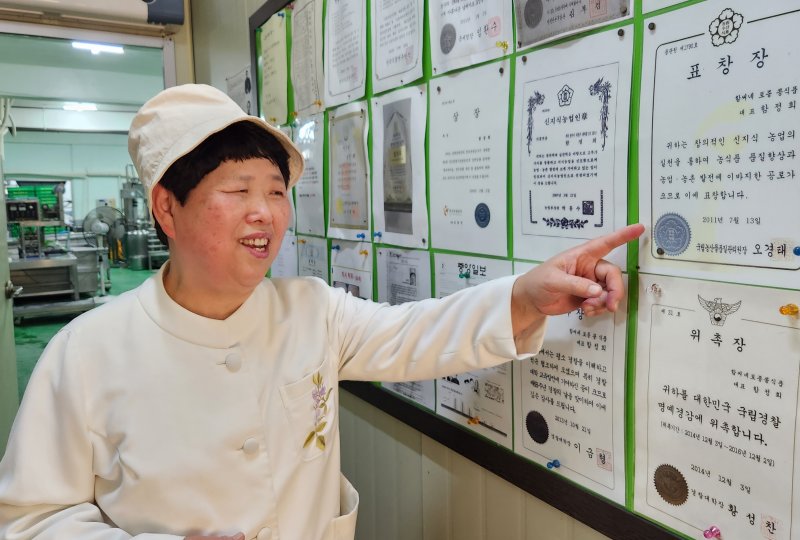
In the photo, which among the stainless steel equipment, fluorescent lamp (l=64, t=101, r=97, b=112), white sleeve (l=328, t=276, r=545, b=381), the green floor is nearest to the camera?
white sleeve (l=328, t=276, r=545, b=381)

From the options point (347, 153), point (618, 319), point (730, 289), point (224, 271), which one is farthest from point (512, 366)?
point (347, 153)

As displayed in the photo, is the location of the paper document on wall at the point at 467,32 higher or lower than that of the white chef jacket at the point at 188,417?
higher

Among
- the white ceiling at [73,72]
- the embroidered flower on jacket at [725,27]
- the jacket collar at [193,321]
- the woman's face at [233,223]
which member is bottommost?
the jacket collar at [193,321]

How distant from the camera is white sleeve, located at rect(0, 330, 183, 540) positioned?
2.88ft

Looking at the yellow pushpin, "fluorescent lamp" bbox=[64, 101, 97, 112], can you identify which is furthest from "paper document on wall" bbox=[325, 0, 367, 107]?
"fluorescent lamp" bbox=[64, 101, 97, 112]

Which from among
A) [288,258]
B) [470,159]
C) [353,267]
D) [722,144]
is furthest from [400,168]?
[288,258]

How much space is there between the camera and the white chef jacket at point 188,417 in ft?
2.96

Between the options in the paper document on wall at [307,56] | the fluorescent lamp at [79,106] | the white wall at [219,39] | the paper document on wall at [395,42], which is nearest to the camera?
the paper document on wall at [395,42]

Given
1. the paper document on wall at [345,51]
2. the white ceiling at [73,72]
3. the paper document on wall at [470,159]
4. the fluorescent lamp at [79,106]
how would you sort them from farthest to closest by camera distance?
the fluorescent lamp at [79,106] → the white ceiling at [73,72] → the paper document on wall at [345,51] → the paper document on wall at [470,159]

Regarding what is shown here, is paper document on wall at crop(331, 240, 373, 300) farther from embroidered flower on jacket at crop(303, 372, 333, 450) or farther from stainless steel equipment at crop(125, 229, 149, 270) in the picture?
stainless steel equipment at crop(125, 229, 149, 270)

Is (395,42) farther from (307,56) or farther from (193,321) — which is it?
(193,321)

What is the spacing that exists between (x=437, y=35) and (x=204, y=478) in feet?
3.04

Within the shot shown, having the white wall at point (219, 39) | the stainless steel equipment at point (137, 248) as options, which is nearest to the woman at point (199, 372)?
the white wall at point (219, 39)

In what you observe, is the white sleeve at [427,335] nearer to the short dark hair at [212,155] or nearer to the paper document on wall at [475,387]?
the paper document on wall at [475,387]
